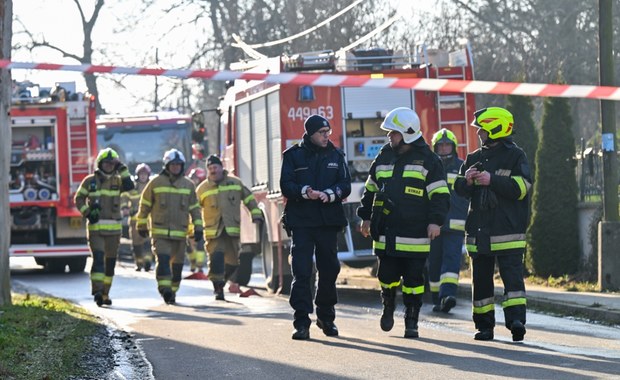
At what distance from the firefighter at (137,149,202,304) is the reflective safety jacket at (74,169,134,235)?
0.93 ft

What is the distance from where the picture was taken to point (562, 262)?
18.8 m

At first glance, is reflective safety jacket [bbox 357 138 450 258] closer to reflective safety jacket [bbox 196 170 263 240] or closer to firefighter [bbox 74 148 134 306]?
firefighter [bbox 74 148 134 306]

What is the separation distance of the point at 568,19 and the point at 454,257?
19717mm

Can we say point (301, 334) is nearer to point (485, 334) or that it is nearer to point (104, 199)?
point (485, 334)

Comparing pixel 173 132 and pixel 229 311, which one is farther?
pixel 173 132

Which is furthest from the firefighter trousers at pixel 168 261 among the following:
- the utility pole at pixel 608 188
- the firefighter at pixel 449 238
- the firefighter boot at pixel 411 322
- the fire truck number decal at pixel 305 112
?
the firefighter boot at pixel 411 322

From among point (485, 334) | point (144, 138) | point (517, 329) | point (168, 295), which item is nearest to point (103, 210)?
point (168, 295)

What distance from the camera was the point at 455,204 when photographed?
1516 centimetres

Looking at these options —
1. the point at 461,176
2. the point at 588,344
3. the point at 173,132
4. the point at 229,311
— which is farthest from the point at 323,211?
the point at 173,132

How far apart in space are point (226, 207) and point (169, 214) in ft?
3.48

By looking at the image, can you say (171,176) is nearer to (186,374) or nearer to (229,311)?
(229,311)

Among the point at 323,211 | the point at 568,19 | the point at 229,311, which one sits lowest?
the point at 229,311

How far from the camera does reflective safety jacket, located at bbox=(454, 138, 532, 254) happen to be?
445 inches

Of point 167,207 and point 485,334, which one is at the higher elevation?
point 167,207
